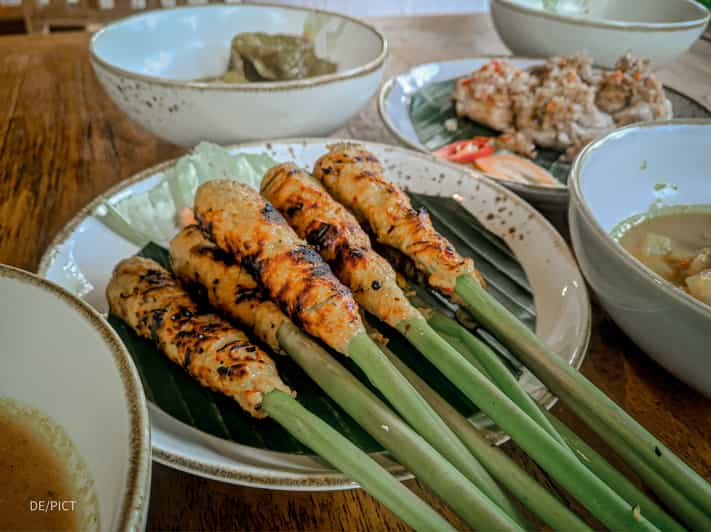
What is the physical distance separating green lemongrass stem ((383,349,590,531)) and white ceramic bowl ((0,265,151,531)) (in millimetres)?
429

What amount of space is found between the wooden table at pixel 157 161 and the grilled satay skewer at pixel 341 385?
0.52 feet

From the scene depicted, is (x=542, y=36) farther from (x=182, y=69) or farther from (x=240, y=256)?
(x=240, y=256)

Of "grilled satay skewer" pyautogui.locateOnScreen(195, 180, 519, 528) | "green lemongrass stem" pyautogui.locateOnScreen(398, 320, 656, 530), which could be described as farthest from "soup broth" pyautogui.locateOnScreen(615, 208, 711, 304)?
"grilled satay skewer" pyautogui.locateOnScreen(195, 180, 519, 528)

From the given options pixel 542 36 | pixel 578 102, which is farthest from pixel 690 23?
pixel 578 102

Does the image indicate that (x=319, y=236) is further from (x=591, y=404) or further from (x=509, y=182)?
(x=509, y=182)

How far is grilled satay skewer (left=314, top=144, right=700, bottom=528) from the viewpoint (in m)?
0.73

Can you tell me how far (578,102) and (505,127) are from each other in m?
0.28

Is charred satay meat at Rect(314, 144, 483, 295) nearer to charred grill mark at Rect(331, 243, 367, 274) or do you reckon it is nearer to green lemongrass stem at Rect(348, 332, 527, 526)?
charred grill mark at Rect(331, 243, 367, 274)

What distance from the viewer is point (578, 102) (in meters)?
2.03

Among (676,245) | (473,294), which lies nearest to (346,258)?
(473,294)

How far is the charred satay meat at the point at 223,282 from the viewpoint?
96cm

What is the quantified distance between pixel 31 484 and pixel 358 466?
37 centimetres

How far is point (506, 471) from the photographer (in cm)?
73

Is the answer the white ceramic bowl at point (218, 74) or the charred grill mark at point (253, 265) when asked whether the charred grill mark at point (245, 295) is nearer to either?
the charred grill mark at point (253, 265)
